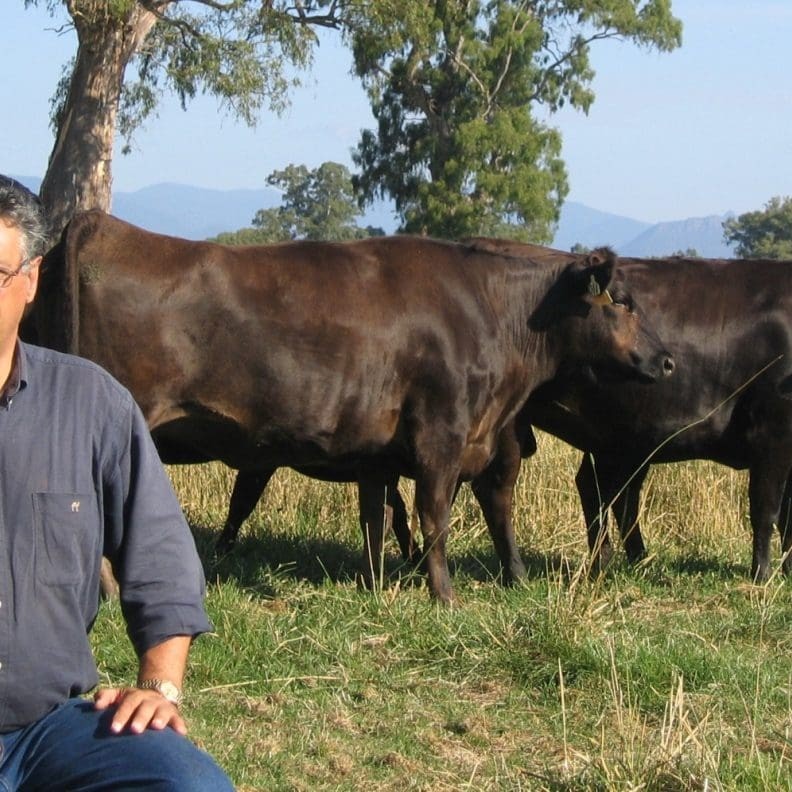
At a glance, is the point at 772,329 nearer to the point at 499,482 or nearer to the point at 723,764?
the point at 499,482

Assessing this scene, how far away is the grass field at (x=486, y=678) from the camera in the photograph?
16.3 feet

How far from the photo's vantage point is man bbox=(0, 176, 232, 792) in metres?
3.08

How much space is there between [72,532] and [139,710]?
17.1 inches

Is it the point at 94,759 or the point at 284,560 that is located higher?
the point at 94,759

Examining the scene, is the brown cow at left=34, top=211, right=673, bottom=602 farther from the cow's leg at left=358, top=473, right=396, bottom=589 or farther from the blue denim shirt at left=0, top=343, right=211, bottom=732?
the blue denim shirt at left=0, top=343, right=211, bottom=732

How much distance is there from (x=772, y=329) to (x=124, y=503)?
21.3 feet

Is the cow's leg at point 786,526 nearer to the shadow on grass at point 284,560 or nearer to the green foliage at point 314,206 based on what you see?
the shadow on grass at point 284,560

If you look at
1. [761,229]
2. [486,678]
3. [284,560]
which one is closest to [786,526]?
[284,560]

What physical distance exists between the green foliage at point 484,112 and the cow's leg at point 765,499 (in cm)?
3479

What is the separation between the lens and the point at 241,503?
30.0 feet

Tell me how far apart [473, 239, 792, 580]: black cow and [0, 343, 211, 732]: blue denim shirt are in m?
5.71

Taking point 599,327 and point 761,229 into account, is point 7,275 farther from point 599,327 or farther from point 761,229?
point 761,229

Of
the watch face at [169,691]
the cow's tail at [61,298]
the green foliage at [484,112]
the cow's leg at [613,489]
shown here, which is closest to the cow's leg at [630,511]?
the cow's leg at [613,489]

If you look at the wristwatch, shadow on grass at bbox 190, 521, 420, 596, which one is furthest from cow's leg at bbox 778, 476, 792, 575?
the wristwatch
